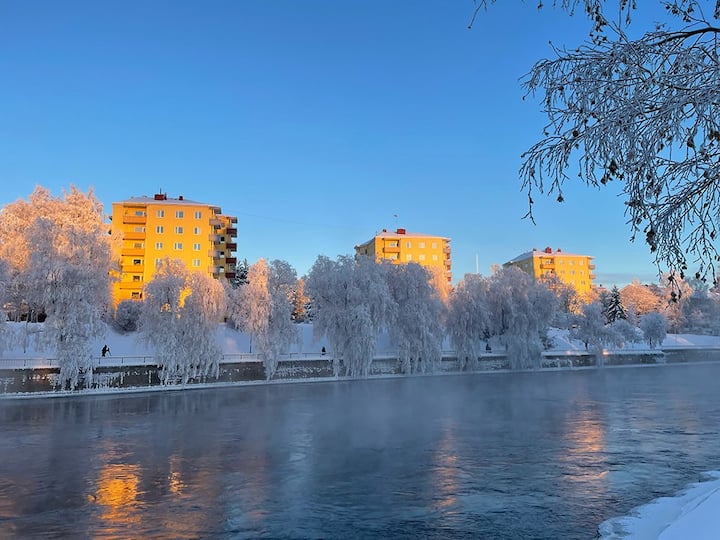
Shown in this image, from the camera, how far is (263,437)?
64.5 feet

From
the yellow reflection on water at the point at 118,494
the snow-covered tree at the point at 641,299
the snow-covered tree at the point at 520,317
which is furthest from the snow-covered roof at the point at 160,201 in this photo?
the snow-covered tree at the point at 641,299

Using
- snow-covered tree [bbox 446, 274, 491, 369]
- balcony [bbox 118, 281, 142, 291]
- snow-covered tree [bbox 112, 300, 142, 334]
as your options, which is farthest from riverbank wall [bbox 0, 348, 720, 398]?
balcony [bbox 118, 281, 142, 291]

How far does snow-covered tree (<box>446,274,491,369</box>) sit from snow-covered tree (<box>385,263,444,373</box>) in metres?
2.16

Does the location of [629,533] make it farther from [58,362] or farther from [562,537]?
[58,362]

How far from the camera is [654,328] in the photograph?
73.4 meters

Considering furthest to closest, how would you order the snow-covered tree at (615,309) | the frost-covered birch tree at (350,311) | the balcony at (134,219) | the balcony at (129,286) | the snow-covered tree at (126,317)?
the snow-covered tree at (615,309), the balcony at (134,219), the balcony at (129,286), the snow-covered tree at (126,317), the frost-covered birch tree at (350,311)

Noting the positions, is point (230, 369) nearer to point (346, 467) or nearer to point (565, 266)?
point (346, 467)

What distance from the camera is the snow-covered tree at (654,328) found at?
73.1 metres

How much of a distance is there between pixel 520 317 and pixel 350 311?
61.5 ft

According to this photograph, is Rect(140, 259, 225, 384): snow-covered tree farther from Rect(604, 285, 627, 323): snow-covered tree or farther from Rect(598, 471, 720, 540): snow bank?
Rect(604, 285, 627, 323): snow-covered tree

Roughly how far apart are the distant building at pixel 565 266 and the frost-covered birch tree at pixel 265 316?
92.9 meters

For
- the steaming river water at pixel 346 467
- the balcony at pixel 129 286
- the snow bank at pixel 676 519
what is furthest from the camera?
the balcony at pixel 129 286

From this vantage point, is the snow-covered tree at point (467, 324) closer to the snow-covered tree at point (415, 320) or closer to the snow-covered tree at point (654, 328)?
the snow-covered tree at point (415, 320)

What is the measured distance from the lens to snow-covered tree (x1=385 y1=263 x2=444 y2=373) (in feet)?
161
